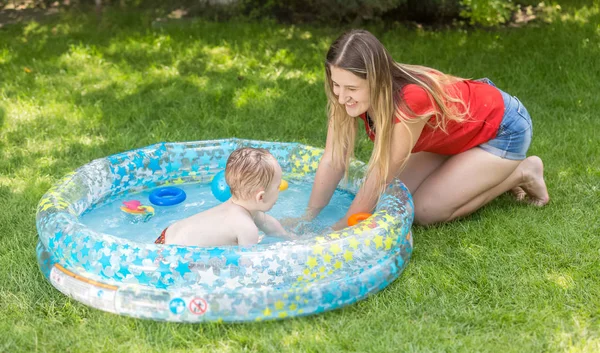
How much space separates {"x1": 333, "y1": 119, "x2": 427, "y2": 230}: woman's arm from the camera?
3514mm

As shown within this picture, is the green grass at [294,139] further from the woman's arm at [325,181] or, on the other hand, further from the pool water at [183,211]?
the woman's arm at [325,181]

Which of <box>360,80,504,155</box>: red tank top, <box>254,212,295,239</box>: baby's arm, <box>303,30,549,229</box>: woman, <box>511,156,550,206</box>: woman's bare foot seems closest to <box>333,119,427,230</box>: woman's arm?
<box>303,30,549,229</box>: woman

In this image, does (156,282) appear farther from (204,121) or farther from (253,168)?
(204,121)

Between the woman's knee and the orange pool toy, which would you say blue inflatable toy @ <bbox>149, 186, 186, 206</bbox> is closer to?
the orange pool toy

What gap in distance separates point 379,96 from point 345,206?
1086 millimetres

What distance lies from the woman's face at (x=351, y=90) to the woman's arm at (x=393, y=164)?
0.68ft

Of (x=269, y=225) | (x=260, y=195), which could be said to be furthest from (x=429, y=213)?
(x=260, y=195)

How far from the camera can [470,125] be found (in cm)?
380

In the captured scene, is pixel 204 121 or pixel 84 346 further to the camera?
pixel 204 121

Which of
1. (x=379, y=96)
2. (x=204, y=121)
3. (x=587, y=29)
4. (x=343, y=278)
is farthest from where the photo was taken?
(x=587, y=29)

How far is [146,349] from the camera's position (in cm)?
286

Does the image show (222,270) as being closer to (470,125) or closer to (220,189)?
(220,189)

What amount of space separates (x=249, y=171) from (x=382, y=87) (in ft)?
2.44

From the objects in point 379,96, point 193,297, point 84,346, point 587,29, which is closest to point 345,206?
point 379,96
